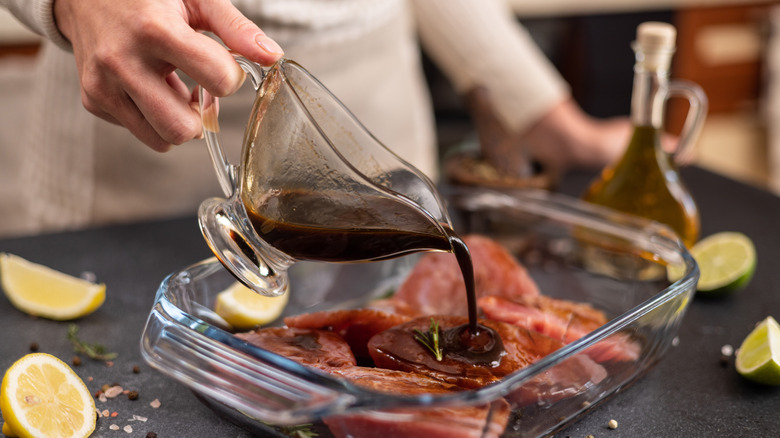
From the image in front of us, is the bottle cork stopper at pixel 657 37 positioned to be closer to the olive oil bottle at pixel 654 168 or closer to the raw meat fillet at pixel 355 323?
the olive oil bottle at pixel 654 168

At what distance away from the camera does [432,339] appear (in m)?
0.89

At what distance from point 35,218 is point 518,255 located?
1.21 metres

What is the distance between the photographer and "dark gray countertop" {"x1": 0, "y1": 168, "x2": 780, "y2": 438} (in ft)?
2.94

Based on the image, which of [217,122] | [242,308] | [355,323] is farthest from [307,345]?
[217,122]

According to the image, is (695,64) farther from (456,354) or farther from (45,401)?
(45,401)

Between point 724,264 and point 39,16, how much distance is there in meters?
1.17

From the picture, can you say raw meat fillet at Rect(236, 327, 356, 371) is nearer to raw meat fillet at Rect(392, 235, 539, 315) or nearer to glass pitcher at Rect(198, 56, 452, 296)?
glass pitcher at Rect(198, 56, 452, 296)

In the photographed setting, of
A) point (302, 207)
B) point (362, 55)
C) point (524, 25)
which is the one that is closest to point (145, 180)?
point (362, 55)

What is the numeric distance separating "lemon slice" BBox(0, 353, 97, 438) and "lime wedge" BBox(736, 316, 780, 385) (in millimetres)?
873

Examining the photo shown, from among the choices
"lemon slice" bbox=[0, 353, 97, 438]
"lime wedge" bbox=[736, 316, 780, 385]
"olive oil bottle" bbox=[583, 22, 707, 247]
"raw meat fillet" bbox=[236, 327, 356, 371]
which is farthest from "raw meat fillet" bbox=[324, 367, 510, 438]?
"olive oil bottle" bbox=[583, 22, 707, 247]

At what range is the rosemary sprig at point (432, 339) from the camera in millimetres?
858

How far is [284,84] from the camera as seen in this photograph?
0.86 m

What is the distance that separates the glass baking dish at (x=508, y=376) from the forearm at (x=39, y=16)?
14.9 inches

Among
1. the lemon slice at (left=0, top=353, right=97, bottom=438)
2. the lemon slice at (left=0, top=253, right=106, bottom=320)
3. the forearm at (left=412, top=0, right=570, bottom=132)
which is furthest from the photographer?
the forearm at (left=412, top=0, right=570, bottom=132)
